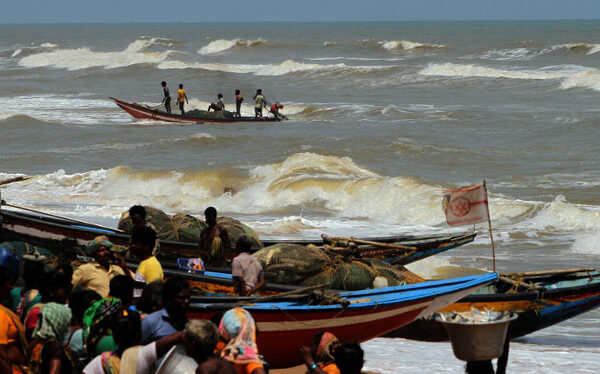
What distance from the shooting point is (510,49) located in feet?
220

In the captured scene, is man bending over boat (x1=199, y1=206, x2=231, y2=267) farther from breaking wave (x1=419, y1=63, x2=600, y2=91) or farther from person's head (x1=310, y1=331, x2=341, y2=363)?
breaking wave (x1=419, y1=63, x2=600, y2=91)

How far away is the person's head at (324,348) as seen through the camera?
4.89 m

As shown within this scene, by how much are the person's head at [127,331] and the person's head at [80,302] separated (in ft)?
1.77

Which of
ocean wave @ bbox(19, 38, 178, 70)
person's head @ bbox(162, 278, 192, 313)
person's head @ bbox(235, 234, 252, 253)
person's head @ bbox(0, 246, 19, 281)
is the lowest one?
person's head @ bbox(235, 234, 252, 253)

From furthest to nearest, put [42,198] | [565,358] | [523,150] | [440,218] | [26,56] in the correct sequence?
[26,56], [523,150], [42,198], [440,218], [565,358]

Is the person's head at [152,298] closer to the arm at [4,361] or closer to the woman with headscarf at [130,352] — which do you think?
the woman with headscarf at [130,352]

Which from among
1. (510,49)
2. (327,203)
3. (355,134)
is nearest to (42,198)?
(327,203)

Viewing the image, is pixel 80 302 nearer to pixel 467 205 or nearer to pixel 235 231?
pixel 467 205

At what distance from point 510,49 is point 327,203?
5136cm

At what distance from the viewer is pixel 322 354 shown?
4910 mm

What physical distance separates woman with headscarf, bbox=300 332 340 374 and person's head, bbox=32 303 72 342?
1242mm

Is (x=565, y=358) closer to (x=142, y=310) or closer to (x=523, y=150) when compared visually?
(x=142, y=310)

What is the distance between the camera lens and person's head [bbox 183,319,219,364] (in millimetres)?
4289

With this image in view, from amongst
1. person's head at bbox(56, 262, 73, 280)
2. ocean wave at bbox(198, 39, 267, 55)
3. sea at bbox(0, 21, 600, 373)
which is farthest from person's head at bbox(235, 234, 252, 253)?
ocean wave at bbox(198, 39, 267, 55)
